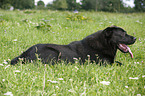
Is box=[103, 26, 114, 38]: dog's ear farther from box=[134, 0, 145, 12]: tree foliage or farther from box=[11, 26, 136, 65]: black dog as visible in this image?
box=[134, 0, 145, 12]: tree foliage

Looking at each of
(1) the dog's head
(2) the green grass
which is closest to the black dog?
(1) the dog's head

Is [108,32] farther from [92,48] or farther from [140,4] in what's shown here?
[140,4]

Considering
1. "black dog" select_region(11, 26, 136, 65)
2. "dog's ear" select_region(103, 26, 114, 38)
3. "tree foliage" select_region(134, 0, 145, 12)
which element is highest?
"tree foliage" select_region(134, 0, 145, 12)

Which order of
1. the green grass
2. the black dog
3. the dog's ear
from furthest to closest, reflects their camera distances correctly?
the dog's ear < the black dog < the green grass

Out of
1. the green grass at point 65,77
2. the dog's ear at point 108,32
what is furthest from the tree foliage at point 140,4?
the dog's ear at point 108,32

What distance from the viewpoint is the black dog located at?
133 inches

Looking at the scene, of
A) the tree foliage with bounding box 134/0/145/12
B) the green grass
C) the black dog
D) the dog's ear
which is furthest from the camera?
the tree foliage with bounding box 134/0/145/12

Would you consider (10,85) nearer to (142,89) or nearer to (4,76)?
(4,76)

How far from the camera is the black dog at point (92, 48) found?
338cm

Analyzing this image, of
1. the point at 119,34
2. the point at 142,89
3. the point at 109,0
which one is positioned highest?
the point at 109,0

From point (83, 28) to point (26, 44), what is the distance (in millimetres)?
2896

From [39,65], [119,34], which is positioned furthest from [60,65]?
[119,34]

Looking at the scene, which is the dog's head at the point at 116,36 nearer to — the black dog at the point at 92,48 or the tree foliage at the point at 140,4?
the black dog at the point at 92,48

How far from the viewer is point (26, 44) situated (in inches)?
185
